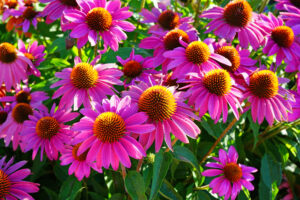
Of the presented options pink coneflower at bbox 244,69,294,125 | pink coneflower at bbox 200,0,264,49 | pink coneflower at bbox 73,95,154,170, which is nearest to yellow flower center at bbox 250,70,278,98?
pink coneflower at bbox 244,69,294,125

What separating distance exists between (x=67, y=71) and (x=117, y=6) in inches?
19.7

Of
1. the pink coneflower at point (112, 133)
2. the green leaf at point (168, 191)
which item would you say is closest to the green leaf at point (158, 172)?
the pink coneflower at point (112, 133)

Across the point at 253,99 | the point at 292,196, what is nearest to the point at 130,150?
the point at 253,99

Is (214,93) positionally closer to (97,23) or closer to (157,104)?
(157,104)

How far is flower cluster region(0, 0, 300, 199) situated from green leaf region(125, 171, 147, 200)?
8 cm

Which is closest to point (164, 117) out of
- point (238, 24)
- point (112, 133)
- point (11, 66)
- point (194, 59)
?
point (112, 133)

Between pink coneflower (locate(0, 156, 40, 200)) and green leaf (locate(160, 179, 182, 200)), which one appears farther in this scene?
green leaf (locate(160, 179, 182, 200))

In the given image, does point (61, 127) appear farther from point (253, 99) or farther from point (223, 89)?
point (253, 99)

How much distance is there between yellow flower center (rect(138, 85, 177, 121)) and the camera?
1061mm

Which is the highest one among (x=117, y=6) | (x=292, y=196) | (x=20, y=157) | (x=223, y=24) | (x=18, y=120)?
(x=117, y=6)

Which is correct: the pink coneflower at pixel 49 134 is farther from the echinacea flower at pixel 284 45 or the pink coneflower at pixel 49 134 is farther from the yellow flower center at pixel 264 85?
the echinacea flower at pixel 284 45

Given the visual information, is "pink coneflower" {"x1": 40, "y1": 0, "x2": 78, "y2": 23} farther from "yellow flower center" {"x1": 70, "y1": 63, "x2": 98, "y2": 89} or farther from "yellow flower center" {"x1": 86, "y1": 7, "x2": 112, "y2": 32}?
"yellow flower center" {"x1": 70, "y1": 63, "x2": 98, "y2": 89}

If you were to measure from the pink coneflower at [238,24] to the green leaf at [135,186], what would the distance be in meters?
0.99

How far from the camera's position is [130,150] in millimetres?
1036
